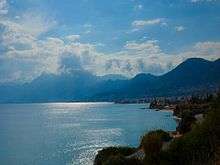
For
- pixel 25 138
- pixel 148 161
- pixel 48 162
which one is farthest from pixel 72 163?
pixel 25 138

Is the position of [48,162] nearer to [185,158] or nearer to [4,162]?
[4,162]

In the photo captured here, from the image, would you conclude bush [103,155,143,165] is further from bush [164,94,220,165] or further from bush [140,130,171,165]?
bush [164,94,220,165]

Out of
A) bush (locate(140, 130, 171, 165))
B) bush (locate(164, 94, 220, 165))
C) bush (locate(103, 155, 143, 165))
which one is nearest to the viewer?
bush (locate(164, 94, 220, 165))

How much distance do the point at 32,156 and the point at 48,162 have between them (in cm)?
919

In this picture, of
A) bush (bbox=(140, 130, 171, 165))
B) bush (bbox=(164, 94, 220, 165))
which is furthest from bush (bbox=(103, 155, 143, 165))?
bush (bbox=(164, 94, 220, 165))

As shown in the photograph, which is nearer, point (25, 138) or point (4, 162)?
point (4, 162)

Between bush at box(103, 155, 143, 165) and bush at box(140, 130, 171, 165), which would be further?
bush at box(103, 155, 143, 165)

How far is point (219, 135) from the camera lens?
47.6 meters

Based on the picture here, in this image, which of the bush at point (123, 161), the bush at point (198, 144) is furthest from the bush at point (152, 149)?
the bush at point (198, 144)

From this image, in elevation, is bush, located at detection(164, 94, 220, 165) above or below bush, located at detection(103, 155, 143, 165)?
above

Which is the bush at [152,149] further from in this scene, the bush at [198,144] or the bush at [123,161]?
the bush at [198,144]

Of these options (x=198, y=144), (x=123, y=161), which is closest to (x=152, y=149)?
(x=123, y=161)

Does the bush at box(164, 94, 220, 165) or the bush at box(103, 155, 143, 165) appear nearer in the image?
the bush at box(164, 94, 220, 165)

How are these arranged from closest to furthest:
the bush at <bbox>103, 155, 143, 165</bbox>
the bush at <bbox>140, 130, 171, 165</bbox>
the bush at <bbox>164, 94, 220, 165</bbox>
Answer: the bush at <bbox>164, 94, 220, 165</bbox> → the bush at <bbox>140, 130, 171, 165</bbox> → the bush at <bbox>103, 155, 143, 165</bbox>
